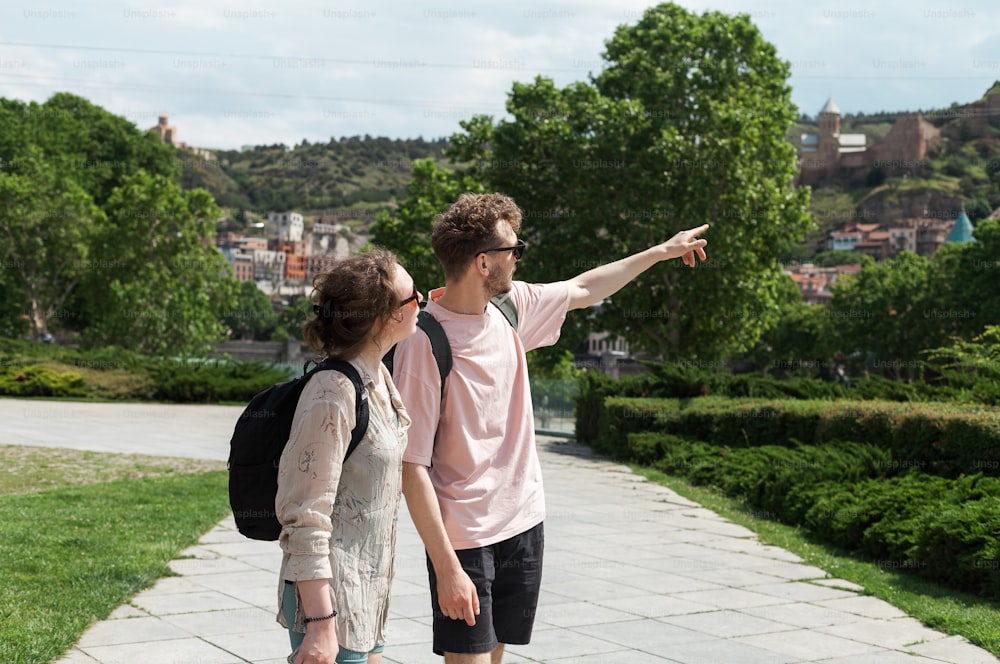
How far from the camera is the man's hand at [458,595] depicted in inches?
124

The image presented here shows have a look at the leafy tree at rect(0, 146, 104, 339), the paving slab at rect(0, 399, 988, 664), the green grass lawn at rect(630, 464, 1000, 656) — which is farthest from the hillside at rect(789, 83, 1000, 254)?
the paving slab at rect(0, 399, 988, 664)

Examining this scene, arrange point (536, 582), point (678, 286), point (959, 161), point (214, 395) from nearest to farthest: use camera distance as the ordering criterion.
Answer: point (536, 582), point (678, 286), point (214, 395), point (959, 161)

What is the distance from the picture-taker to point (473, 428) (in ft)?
10.9

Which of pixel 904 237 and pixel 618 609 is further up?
pixel 904 237

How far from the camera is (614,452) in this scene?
1956cm

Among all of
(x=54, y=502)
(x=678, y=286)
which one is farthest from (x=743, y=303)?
A: (x=54, y=502)

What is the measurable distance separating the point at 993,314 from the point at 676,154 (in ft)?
85.0

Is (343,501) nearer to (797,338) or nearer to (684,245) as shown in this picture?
(684,245)

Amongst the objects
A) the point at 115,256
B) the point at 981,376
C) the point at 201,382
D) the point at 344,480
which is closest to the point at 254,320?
the point at 115,256

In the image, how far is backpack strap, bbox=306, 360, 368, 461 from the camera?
276cm

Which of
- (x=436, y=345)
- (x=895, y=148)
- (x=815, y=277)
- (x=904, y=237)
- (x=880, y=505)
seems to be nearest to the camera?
(x=436, y=345)

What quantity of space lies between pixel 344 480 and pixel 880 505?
290 inches

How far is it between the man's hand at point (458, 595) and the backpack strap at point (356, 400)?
59 centimetres

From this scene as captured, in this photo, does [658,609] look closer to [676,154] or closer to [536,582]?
[536,582]
